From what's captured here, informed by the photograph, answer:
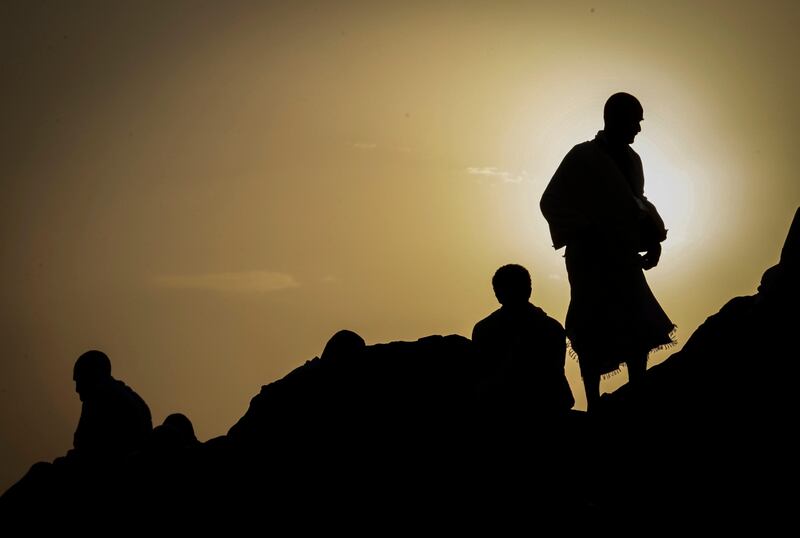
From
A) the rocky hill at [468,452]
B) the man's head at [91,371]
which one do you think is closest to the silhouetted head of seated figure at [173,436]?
the rocky hill at [468,452]

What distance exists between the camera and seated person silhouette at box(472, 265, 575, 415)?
8672 mm

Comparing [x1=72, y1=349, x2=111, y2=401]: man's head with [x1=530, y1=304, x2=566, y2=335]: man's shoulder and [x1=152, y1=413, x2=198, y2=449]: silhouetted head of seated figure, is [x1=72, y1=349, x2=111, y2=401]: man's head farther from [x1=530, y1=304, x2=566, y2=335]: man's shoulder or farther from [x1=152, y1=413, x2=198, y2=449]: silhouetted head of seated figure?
[x1=530, y1=304, x2=566, y2=335]: man's shoulder

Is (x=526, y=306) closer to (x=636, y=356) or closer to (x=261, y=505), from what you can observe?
(x=636, y=356)

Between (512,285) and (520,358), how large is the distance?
0.56 metres

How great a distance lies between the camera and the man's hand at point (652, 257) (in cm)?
998

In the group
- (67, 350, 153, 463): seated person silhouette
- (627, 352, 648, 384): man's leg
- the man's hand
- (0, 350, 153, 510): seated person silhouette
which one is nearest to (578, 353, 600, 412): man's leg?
(627, 352, 648, 384): man's leg

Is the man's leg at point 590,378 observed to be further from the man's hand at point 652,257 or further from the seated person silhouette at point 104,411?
the seated person silhouette at point 104,411

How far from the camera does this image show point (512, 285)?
337 inches

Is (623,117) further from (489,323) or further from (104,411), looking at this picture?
(104,411)

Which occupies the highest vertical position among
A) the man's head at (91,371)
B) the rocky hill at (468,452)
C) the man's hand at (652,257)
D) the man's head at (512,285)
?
the man's head at (91,371)

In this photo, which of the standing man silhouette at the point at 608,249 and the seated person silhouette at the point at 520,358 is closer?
the seated person silhouette at the point at 520,358

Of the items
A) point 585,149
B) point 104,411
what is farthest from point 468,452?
point 104,411

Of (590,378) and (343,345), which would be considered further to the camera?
(343,345)

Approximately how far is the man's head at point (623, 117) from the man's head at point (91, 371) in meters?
6.16
